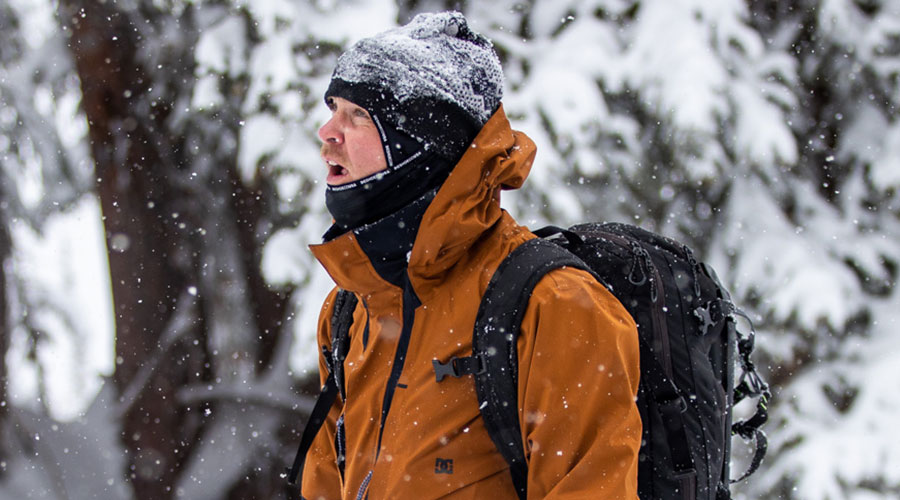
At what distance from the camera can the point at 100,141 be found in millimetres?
5254

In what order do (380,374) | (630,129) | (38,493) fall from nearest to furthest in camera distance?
(380,374), (630,129), (38,493)

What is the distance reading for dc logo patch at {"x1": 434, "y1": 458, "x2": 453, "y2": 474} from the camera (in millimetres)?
1507

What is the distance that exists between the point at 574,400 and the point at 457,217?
0.46m

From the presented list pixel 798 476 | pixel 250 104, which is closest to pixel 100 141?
pixel 250 104

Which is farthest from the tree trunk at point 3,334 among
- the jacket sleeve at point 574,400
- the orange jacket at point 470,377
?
the jacket sleeve at point 574,400

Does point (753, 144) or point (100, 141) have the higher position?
point (100, 141)

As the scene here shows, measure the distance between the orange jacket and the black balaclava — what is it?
0.10m

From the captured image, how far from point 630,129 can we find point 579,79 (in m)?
0.56

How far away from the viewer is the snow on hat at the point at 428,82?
176 centimetres

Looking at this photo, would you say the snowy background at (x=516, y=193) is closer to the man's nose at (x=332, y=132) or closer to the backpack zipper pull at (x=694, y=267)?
the backpack zipper pull at (x=694, y=267)

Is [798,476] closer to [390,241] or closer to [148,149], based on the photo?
[390,241]

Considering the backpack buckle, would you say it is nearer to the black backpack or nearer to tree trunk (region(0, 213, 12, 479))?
the black backpack

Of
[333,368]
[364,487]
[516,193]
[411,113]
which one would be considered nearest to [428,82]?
[411,113]

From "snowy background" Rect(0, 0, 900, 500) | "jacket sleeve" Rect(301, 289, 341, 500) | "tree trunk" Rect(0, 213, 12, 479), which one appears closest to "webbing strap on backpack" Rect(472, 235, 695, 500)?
"jacket sleeve" Rect(301, 289, 341, 500)
